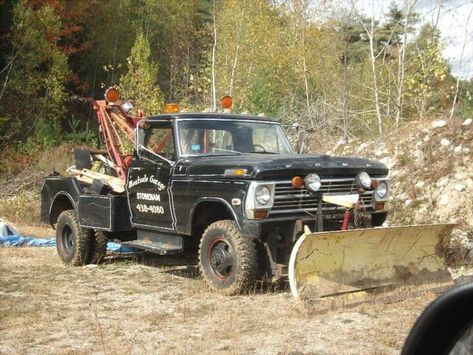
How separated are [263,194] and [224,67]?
70.0 feet

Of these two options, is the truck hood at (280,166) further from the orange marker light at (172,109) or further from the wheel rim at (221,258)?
the orange marker light at (172,109)

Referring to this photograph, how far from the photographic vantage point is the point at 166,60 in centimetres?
3653

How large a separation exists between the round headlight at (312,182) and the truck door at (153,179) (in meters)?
1.79

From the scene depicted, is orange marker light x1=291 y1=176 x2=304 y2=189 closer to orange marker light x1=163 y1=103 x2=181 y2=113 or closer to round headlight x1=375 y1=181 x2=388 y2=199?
round headlight x1=375 y1=181 x2=388 y2=199

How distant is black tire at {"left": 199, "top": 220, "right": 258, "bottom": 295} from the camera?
705 cm

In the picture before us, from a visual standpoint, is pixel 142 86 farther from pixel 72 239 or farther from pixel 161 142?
pixel 161 142

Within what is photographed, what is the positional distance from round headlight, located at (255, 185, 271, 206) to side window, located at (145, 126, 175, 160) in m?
1.62

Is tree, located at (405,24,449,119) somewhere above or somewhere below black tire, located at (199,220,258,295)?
above

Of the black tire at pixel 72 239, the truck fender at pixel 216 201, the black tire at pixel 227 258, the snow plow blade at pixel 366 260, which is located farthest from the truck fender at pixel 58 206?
the snow plow blade at pixel 366 260

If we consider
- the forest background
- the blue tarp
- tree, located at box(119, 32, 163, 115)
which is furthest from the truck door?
tree, located at box(119, 32, 163, 115)

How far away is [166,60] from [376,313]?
3162 cm

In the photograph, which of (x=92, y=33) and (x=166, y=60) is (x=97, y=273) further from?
(x=166, y=60)

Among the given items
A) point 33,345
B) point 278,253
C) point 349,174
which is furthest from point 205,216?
point 33,345

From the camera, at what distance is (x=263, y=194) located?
6.97 m
